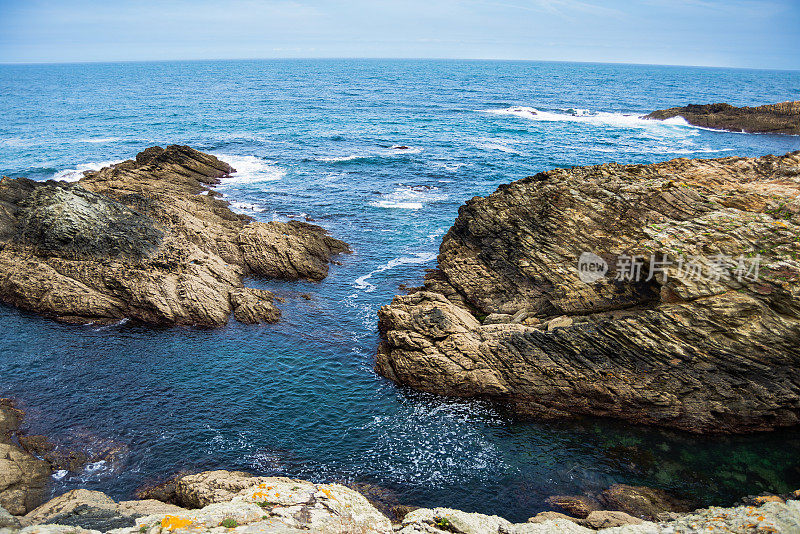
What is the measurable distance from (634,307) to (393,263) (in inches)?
884

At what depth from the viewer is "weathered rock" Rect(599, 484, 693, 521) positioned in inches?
796

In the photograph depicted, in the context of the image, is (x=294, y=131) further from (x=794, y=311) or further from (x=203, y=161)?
(x=794, y=311)

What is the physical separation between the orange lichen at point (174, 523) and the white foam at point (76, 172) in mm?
63058

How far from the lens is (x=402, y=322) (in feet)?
98.5

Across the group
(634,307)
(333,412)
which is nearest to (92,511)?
(333,412)

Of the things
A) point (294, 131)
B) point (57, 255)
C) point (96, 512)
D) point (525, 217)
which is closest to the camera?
point (96, 512)

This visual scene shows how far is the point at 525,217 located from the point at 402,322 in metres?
11.5

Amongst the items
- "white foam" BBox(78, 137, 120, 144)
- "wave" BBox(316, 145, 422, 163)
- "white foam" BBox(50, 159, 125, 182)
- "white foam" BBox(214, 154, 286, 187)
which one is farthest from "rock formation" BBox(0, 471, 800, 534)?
"white foam" BBox(78, 137, 120, 144)

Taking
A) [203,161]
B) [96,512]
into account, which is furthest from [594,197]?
[203,161]

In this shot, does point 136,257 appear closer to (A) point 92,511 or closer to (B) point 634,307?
(A) point 92,511

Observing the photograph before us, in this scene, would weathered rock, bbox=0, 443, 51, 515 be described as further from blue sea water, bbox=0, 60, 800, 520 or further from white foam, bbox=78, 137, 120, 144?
white foam, bbox=78, 137, 120, 144

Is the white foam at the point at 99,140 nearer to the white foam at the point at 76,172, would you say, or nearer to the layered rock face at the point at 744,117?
the white foam at the point at 76,172

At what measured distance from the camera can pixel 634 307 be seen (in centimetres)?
2662

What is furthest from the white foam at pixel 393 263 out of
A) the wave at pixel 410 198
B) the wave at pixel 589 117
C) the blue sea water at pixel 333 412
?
the wave at pixel 589 117
